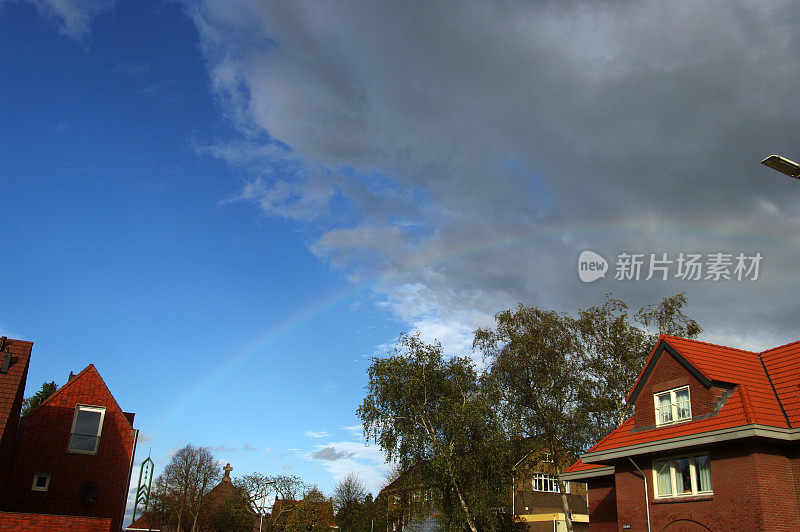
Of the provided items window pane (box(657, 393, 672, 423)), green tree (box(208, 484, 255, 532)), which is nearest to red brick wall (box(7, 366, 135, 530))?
window pane (box(657, 393, 672, 423))

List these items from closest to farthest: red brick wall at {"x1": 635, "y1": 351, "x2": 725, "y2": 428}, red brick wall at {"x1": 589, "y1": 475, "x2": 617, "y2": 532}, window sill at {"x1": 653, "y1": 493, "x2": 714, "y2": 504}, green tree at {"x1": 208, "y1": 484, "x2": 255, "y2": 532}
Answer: window sill at {"x1": 653, "y1": 493, "x2": 714, "y2": 504} < red brick wall at {"x1": 635, "y1": 351, "x2": 725, "y2": 428} < red brick wall at {"x1": 589, "y1": 475, "x2": 617, "y2": 532} < green tree at {"x1": 208, "y1": 484, "x2": 255, "y2": 532}

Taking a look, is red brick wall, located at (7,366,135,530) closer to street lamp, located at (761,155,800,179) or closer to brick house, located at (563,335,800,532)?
brick house, located at (563,335,800,532)

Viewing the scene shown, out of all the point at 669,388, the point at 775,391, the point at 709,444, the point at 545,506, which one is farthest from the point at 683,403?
the point at 545,506

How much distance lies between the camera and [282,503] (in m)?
71.1

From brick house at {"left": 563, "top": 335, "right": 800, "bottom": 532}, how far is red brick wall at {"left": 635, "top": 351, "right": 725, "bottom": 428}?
40 mm

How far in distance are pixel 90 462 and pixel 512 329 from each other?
2884cm

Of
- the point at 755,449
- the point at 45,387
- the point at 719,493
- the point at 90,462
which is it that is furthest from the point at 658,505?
the point at 45,387

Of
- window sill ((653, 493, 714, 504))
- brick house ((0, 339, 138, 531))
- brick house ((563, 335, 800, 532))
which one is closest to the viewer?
brick house ((563, 335, 800, 532))

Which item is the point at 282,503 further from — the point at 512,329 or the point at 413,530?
the point at 512,329

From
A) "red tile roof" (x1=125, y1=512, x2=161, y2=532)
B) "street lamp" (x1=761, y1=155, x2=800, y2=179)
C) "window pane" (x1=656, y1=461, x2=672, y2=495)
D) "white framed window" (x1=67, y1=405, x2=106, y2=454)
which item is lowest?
"red tile roof" (x1=125, y1=512, x2=161, y2=532)

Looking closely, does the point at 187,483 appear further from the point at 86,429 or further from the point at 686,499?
the point at 686,499

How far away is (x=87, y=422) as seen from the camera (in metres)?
29.6

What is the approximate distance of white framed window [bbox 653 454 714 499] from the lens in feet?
71.1

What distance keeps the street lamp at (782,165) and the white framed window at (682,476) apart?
13340mm
